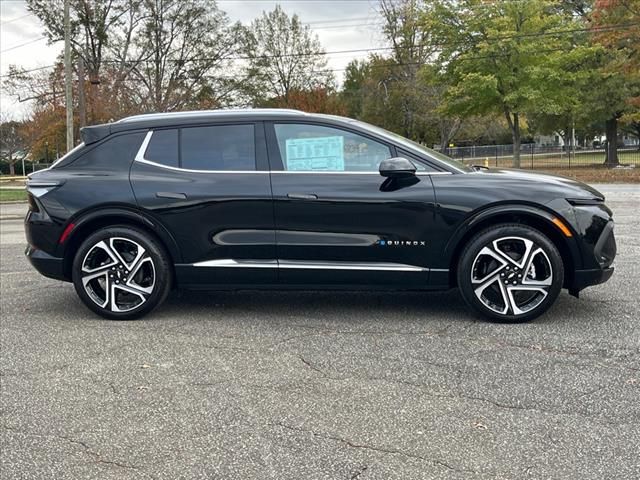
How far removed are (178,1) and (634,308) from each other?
41.1 m

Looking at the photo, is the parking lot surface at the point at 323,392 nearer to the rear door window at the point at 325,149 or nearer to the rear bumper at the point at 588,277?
the rear bumper at the point at 588,277

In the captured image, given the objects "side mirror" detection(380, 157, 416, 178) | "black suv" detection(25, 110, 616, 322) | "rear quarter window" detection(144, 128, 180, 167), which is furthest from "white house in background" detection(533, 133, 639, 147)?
"rear quarter window" detection(144, 128, 180, 167)

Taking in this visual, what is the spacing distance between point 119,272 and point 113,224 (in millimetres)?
402

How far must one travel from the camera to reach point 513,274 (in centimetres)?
461

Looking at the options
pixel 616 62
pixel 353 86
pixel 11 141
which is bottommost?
pixel 11 141

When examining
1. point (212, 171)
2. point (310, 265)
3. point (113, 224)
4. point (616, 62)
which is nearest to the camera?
point (310, 265)

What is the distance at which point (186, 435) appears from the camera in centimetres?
301

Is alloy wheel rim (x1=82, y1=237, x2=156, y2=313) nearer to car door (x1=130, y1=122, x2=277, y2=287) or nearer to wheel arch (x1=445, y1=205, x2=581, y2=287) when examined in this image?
car door (x1=130, y1=122, x2=277, y2=287)

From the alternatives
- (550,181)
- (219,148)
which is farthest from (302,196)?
(550,181)

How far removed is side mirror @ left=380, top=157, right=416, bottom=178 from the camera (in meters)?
4.53

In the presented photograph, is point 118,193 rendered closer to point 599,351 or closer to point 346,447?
point 346,447

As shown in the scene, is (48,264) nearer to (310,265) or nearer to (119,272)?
(119,272)

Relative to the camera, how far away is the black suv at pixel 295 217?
4609mm

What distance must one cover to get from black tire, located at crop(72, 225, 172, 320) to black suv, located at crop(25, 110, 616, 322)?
0.01 meters
